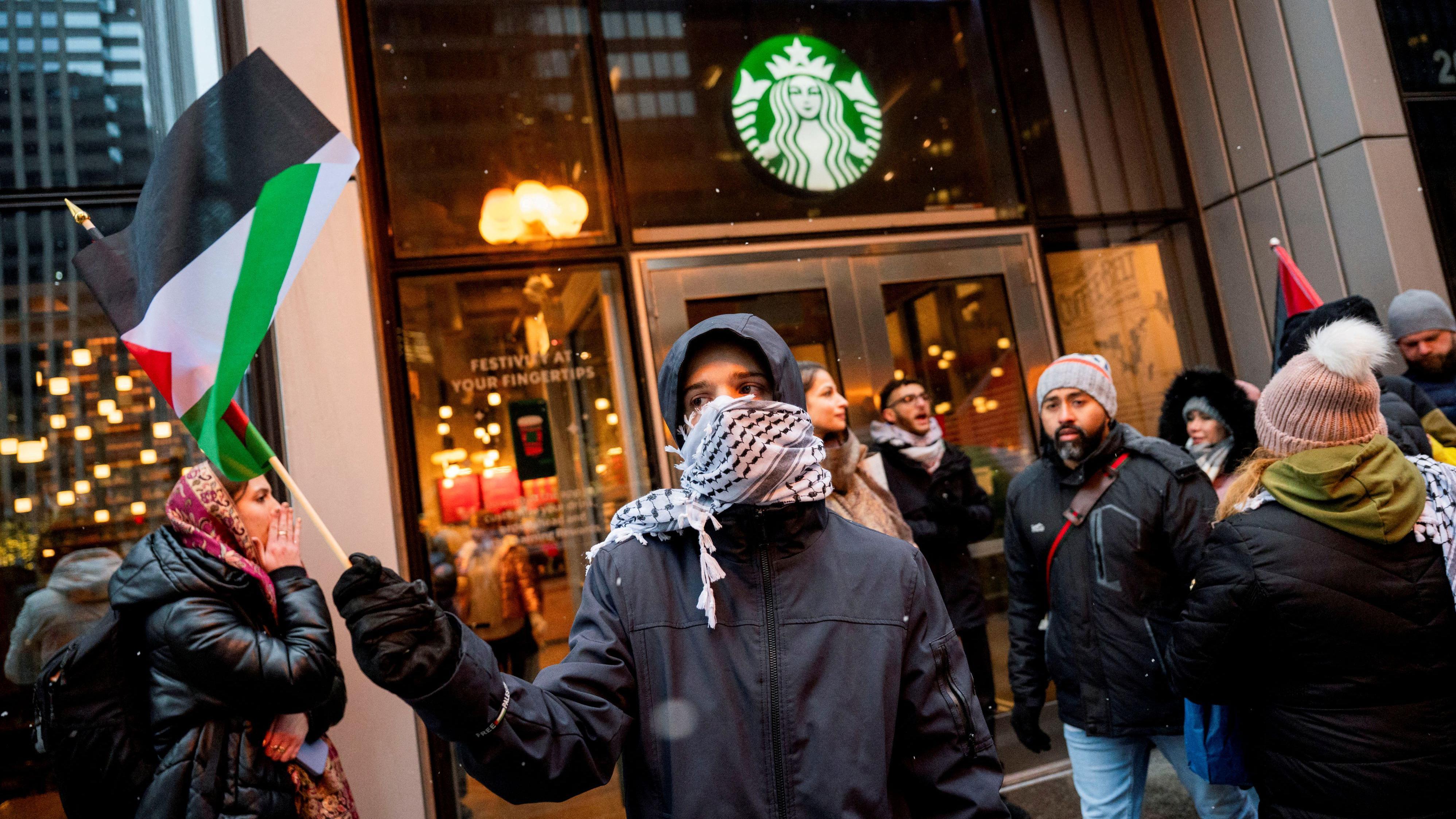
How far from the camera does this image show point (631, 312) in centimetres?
543

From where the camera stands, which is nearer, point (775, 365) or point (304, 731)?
point (775, 365)

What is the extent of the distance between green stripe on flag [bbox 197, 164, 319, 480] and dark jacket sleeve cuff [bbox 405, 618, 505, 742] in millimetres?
726

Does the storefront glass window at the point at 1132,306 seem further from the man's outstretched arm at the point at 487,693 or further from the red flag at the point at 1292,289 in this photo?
the man's outstretched arm at the point at 487,693

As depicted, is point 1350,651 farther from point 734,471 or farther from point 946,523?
point 946,523

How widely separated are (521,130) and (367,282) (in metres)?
1.43

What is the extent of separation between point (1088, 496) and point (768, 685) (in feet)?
7.00

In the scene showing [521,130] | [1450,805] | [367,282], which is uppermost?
[521,130]

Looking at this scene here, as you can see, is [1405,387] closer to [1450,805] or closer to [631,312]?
[1450,805]

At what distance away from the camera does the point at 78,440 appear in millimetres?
4285

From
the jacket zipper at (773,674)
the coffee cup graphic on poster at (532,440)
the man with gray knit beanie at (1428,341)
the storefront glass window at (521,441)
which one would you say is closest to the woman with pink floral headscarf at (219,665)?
the storefront glass window at (521,441)

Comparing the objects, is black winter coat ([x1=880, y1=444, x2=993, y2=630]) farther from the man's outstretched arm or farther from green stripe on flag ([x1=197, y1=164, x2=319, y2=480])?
green stripe on flag ([x1=197, y1=164, x2=319, y2=480])

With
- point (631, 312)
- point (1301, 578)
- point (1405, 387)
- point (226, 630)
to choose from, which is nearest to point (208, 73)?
point (631, 312)

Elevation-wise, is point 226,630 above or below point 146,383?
below

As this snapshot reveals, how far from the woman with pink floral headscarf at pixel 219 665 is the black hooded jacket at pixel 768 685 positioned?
1.61 meters
